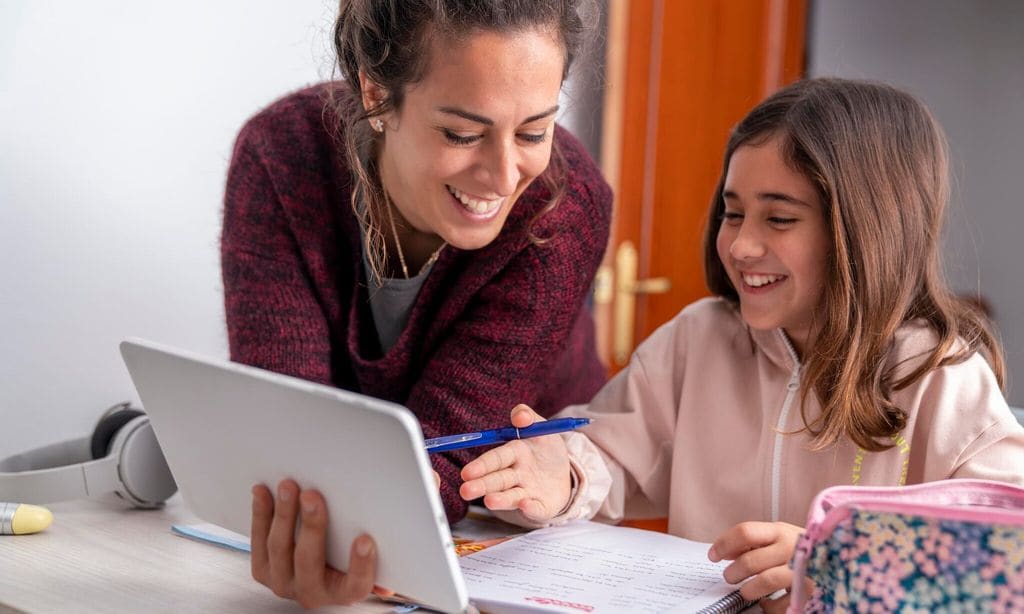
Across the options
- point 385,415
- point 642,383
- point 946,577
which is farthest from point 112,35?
point 946,577

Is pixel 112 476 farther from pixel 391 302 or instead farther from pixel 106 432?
pixel 391 302

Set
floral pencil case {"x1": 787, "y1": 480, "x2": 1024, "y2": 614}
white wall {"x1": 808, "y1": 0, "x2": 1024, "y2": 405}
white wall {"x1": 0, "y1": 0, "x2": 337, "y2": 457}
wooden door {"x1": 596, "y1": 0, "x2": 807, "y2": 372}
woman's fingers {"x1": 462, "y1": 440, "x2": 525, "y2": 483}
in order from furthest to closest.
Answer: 1. white wall {"x1": 808, "y1": 0, "x2": 1024, "y2": 405}
2. wooden door {"x1": 596, "y1": 0, "x2": 807, "y2": 372}
3. white wall {"x1": 0, "y1": 0, "x2": 337, "y2": 457}
4. woman's fingers {"x1": 462, "y1": 440, "x2": 525, "y2": 483}
5. floral pencil case {"x1": 787, "y1": 480, "x2": 1024, "y2": 614}

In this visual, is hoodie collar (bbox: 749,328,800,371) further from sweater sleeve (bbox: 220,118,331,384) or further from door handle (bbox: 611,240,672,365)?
door handle (bbox: 611,240,672,365)

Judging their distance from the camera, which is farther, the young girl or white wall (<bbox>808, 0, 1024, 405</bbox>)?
white wall (<bbox>808, 0, 1024, 405</bbox>)

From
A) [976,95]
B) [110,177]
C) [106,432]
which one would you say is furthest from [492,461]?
[976,95]

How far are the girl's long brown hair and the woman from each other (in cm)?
27

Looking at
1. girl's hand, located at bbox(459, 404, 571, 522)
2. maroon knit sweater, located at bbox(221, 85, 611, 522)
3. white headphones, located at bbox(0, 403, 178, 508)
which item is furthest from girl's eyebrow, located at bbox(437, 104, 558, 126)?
white headphones, located at bbox(0, 403, 178, 508)

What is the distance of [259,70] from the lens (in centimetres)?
173

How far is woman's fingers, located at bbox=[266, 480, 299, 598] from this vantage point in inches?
33.2

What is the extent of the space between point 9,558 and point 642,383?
2.39 feet

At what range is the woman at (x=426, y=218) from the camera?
110cm

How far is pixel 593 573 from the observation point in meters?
0.97

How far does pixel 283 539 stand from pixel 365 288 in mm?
527

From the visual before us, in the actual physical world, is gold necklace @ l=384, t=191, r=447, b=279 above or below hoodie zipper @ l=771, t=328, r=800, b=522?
above
